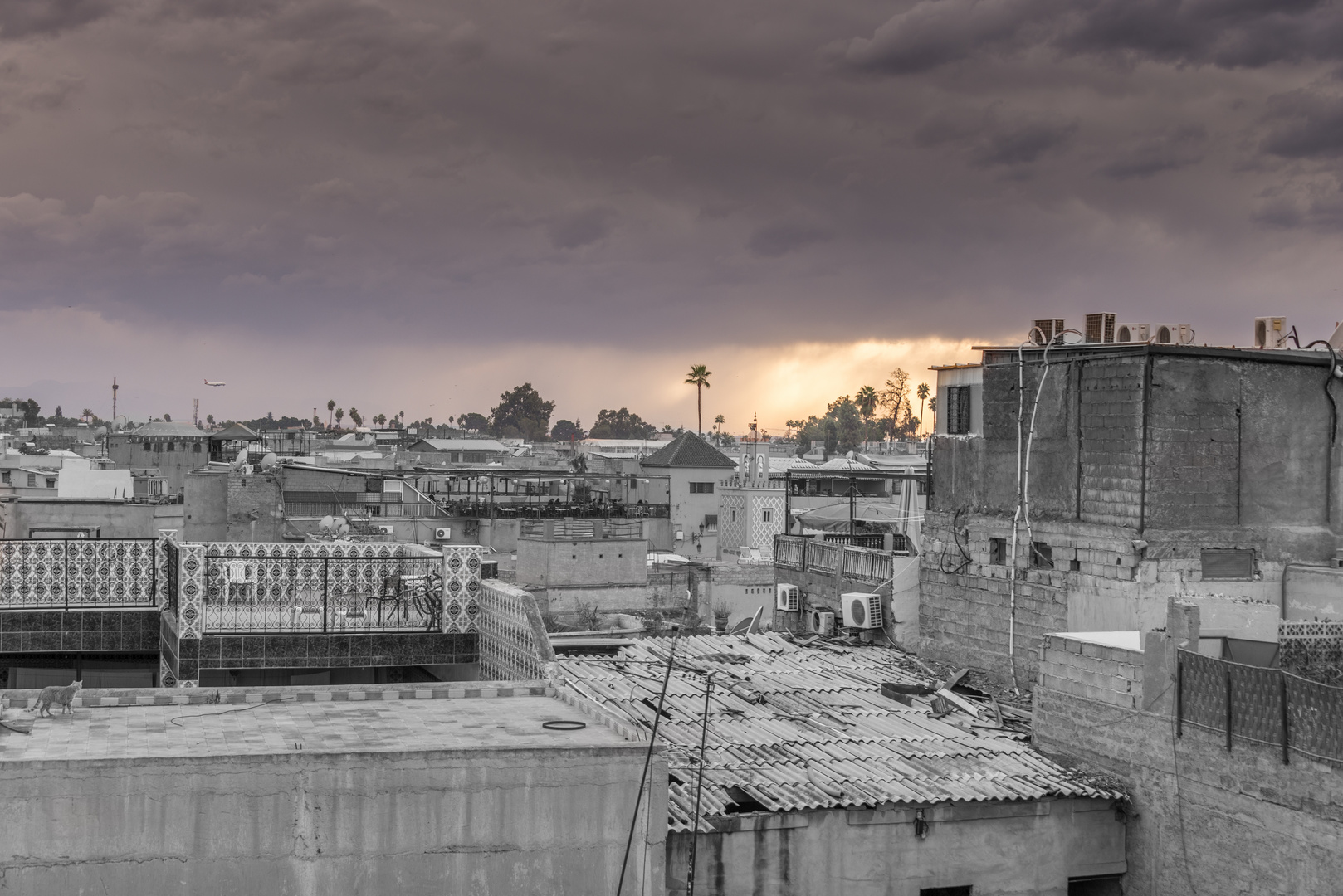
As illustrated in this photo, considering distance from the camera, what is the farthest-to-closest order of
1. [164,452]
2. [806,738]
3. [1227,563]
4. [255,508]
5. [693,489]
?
[164,452]
[693,489]
[255,508]
[1227,563]
[806,738]

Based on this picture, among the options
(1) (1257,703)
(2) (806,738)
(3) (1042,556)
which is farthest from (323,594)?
(1) (1257,703)

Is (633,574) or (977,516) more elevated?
(977,516)

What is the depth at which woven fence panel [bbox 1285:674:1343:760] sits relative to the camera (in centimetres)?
1135

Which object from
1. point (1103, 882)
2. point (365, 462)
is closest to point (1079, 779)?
point (1103, 882)

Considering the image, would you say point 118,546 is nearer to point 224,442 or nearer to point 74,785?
point 74,785

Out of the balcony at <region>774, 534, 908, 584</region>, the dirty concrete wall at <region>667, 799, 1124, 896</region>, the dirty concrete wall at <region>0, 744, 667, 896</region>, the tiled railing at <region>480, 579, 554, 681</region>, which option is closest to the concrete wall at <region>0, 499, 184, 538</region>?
the balcony at <region>774, 534, 908, 584</region>

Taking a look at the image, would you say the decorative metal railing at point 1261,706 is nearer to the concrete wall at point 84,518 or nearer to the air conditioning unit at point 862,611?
→ the air conditioning unit at point 862,611

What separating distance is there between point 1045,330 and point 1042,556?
129 inches

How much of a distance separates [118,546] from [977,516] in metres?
12.8

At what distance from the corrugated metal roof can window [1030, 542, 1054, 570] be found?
7.80 feet

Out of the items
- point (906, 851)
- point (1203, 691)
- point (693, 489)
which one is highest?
point (693, 489)

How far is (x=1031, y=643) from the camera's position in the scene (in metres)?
17.9

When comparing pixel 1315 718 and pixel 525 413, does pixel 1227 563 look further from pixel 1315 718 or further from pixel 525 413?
pixel 525 413

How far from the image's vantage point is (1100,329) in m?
18.4
